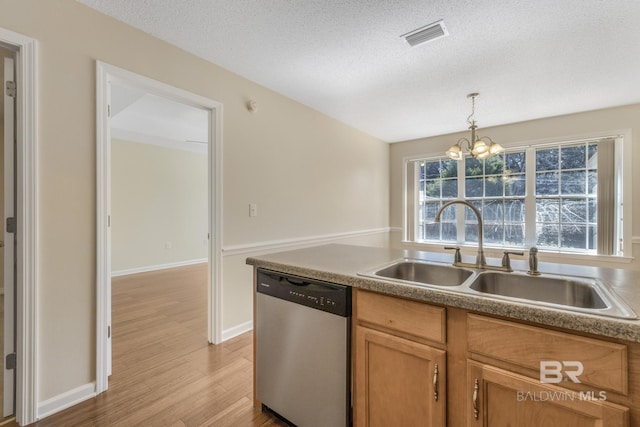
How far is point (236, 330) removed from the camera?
266cm

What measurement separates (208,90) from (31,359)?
84.4 inches

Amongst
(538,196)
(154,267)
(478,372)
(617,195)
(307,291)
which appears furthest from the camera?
(154,267)

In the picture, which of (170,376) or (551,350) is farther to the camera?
(170,376)

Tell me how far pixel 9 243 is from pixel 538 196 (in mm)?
5361

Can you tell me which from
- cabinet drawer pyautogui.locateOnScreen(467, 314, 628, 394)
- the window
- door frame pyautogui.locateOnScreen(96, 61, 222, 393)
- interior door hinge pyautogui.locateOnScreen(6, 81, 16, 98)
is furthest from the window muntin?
interior door hinge pyautogui.locateOnScreen(6, 81, 16, 98)

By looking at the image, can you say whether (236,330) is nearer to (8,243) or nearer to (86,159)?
(8,243)

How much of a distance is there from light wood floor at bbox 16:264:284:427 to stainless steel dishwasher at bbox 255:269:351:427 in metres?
0.25

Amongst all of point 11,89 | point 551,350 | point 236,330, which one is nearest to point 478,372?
point 551,350

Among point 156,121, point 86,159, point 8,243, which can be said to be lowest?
point 8,243

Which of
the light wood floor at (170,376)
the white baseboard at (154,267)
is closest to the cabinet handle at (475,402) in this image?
the light wood floor at (170,376)

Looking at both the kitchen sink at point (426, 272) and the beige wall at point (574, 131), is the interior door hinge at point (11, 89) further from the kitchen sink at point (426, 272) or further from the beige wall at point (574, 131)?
the beige wall at point (574, 131)

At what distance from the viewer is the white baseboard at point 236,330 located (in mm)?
2553

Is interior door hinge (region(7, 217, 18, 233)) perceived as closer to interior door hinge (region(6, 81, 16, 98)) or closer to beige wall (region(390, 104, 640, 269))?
interior door hinge (region(6, 81, 16, 98))

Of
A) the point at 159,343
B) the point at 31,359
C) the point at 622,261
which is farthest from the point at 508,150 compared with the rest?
the point at 31,359
